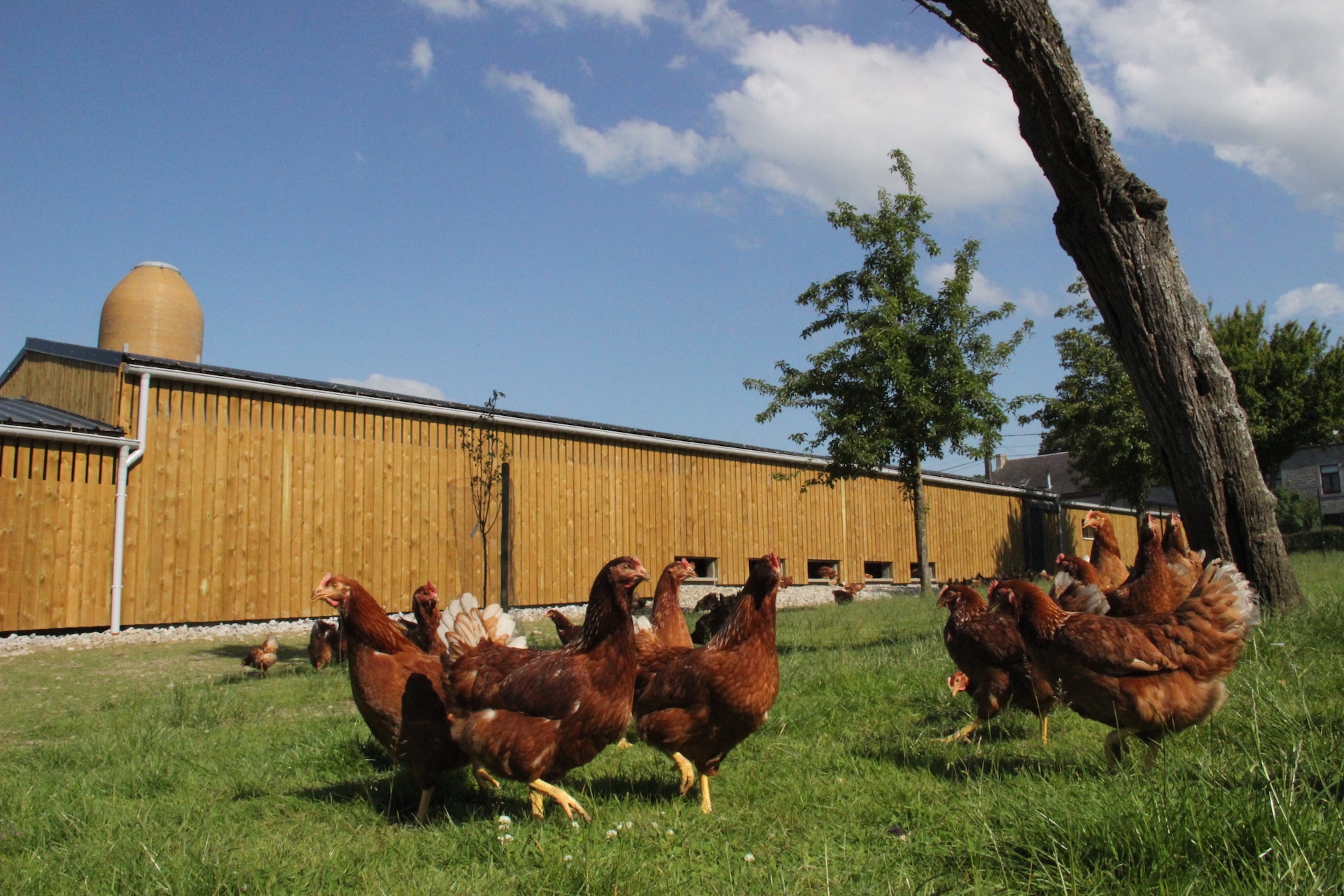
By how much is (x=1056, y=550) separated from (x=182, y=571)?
2964 centimetres

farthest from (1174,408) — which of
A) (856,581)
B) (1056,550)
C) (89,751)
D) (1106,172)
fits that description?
(1056,550)

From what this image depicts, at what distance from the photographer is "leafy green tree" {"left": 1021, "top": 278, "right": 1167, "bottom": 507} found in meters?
23.6

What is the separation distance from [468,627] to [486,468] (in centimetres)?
1206

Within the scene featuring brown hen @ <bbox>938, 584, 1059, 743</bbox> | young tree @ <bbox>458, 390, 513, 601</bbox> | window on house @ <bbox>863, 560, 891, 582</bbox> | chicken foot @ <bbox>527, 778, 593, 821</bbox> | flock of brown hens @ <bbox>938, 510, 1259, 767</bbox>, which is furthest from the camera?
window on house @ <bbox>863, 560, 891, 582</bbox>

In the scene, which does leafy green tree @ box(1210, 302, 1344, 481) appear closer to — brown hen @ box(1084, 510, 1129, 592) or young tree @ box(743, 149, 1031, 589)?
young tree @ box(743, 149, 1031, 589)

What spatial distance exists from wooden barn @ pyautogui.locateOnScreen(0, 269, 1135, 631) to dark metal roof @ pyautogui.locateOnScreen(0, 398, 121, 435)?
47 mm

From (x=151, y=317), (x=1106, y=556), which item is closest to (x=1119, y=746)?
(x=1106, y=556)

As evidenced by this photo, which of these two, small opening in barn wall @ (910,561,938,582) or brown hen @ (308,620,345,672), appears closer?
brown hen @ (308,620,345,672)

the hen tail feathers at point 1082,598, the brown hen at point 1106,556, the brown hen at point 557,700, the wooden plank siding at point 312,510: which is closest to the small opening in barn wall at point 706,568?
the wooden plank siding at point 312,510

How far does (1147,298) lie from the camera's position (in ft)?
22.4

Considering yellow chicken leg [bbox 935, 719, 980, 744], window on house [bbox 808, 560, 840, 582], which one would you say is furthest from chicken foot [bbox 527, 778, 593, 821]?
window on house [bbox 808, 560, 840, 582]

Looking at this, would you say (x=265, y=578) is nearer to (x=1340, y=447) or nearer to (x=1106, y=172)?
(x=1106, y=172)

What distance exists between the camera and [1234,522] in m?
7.12

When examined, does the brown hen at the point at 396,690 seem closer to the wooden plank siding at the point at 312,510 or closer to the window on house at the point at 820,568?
the wooden plank siding at the point at 312,510
